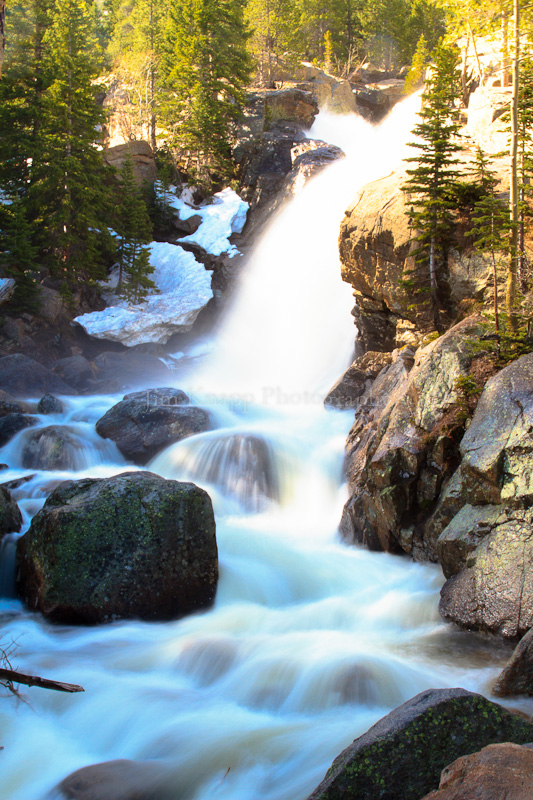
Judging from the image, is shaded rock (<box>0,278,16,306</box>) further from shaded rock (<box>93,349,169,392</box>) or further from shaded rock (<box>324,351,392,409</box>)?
shaded rock (<box>324,351,392,409</box>)

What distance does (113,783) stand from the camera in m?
4.12

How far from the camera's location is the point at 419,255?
37.2 ft

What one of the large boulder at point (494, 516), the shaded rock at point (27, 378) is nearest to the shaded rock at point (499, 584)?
the large boulder at point (494, 516)

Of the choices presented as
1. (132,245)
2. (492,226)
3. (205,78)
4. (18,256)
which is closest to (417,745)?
(492,226)

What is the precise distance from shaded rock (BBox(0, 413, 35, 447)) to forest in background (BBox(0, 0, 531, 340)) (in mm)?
7265

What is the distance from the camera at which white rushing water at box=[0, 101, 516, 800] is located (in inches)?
181

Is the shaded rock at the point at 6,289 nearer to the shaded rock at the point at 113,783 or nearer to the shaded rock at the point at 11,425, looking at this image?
the shaded rock at the point at 11,425

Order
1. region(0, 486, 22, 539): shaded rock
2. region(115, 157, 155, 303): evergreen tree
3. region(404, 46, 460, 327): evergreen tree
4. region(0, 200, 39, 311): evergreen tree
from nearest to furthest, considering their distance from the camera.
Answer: region(0, 486, 22, 539): shaded rock → region(404, 46, 460, 327): evergreen tree → region(0, 200, 39, 311): evergreen tree → region(115, 157, 155, 303): evergreen tree

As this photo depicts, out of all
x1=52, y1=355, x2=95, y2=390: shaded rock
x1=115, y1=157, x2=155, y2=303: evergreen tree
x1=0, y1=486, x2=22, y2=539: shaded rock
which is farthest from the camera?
x1=115, y1=157, x2=155, y2=303: evergreen tree

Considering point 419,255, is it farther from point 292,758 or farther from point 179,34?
point 179,34

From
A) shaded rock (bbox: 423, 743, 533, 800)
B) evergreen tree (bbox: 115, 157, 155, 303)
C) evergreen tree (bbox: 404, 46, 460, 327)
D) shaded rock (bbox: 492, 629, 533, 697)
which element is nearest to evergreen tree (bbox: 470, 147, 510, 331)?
evergreen tree (bbox: 404, 46, 460, 327)

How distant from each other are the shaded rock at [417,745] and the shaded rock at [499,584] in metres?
2.55

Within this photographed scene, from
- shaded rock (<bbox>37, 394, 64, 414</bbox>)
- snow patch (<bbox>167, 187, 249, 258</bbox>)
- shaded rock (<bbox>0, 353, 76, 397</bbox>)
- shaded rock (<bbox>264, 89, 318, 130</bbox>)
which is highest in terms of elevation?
shaded rock (<bbox>264, 89, 318, 130</bbox>)

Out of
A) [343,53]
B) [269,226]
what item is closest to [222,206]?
[269,226]
